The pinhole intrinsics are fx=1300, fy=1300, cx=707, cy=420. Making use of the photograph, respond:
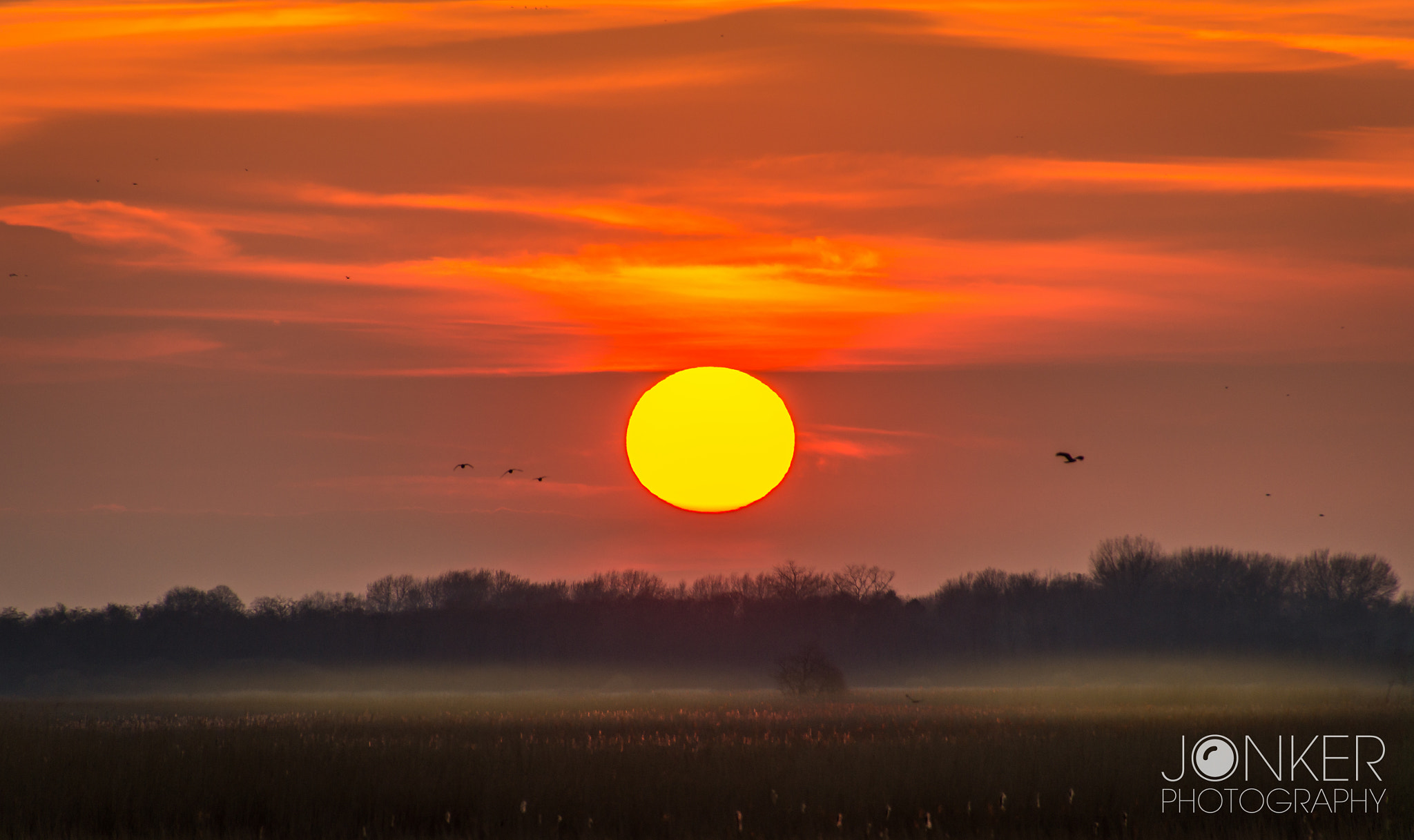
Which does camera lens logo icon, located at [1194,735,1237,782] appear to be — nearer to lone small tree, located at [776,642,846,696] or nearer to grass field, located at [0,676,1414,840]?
grass field, located at [0,676,1414,840]

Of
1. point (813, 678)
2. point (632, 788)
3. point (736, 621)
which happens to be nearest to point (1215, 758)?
point (632, 788)

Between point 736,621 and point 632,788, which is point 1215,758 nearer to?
point 632,788

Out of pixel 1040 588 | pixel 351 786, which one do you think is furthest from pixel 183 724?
pixel 1040 588

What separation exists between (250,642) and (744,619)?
45171mm

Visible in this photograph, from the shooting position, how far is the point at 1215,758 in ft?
72.4

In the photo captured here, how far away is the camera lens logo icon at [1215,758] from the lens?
20.8 metres

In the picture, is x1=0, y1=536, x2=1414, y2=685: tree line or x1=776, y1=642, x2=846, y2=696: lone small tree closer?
x1=776, y1=642, x2=846, y2=696: lone small tree

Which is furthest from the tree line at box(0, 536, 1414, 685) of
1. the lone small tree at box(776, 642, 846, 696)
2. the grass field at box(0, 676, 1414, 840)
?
the grass field at box(0, 676, 1414, 840)

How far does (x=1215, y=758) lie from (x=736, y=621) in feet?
336

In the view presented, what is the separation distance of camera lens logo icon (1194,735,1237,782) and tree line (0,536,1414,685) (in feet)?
283

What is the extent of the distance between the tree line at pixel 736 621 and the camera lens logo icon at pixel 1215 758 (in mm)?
86292

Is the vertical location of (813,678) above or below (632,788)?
below

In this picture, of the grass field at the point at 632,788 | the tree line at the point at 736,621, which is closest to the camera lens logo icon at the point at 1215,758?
the grass field at the point at 632,788

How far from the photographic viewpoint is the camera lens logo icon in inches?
820
